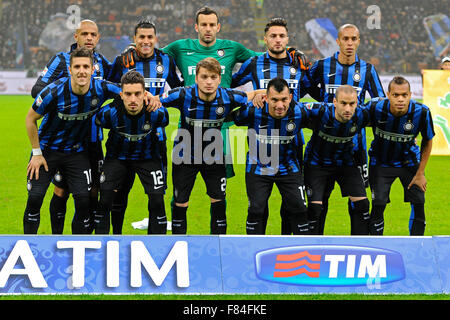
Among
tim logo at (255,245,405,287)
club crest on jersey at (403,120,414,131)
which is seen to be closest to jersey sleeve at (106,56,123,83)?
tim logo at (255,245,405,287)

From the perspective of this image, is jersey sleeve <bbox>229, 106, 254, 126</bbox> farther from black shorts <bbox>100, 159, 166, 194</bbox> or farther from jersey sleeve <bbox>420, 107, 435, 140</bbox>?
jersey sleeve <bbox>420, 107, 435, 140</bbox>

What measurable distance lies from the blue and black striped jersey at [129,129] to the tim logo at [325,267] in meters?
1.50

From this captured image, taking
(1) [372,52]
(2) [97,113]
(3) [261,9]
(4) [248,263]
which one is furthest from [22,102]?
(4) [248,263]

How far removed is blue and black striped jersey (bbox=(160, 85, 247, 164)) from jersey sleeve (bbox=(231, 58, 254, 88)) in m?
0.54

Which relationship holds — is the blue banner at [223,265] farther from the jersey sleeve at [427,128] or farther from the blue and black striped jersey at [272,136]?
the jersey sleeve at [427,128]

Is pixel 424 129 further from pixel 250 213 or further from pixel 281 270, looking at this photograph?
pixel 281 270

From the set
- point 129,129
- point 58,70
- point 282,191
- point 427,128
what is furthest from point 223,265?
point 58,70

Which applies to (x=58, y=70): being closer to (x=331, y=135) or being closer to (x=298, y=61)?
(x=298, y=61)

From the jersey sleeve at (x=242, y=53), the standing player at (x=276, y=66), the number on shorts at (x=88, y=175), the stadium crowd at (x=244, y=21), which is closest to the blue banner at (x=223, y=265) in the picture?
the number on shorts at (x=88, y=175)

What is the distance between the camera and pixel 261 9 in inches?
1161

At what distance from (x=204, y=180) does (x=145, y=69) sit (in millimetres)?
1154

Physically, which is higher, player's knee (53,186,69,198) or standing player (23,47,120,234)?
standing player (23,47,120,234)

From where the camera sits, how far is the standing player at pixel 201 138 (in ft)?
16.2

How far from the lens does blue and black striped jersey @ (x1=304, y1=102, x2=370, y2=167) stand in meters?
5.03
